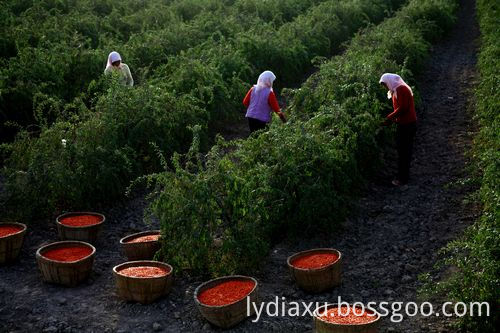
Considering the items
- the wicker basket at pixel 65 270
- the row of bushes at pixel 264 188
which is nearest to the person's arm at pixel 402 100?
the row of bushes at pixel 264 188

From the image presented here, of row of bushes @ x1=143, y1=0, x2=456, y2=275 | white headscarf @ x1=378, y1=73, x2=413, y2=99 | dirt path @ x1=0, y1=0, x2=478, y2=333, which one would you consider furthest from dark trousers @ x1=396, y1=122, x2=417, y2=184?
white headscarf @ x1=378, y1=73, x2=413, y2=99

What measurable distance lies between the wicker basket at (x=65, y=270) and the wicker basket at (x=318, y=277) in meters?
2.08

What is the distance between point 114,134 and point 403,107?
4.10 m

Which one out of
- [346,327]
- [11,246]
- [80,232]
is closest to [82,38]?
[80,232]

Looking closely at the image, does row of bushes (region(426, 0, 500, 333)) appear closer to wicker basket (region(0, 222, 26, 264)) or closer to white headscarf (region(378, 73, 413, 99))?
white headscarf (region(378, 73, 413, 99))

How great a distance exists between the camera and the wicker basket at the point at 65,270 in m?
5.95

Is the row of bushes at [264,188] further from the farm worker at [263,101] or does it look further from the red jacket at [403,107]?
the farm worker at [263,101]

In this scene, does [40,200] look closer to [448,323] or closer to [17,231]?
[17,231]

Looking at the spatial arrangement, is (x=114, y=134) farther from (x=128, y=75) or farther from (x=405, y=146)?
(x=405, y=146)

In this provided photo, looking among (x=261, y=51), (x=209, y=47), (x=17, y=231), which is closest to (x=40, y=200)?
(x=17, y=231)

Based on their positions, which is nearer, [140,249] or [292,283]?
[292,283]

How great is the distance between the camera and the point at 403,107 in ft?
27.8

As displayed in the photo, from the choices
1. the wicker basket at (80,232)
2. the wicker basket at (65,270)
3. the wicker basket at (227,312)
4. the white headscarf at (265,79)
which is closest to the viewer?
the wicker basket at (227,312)

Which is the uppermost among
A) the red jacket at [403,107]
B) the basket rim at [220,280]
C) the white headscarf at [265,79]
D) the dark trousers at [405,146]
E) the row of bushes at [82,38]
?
the row of bushes at [82,38]
